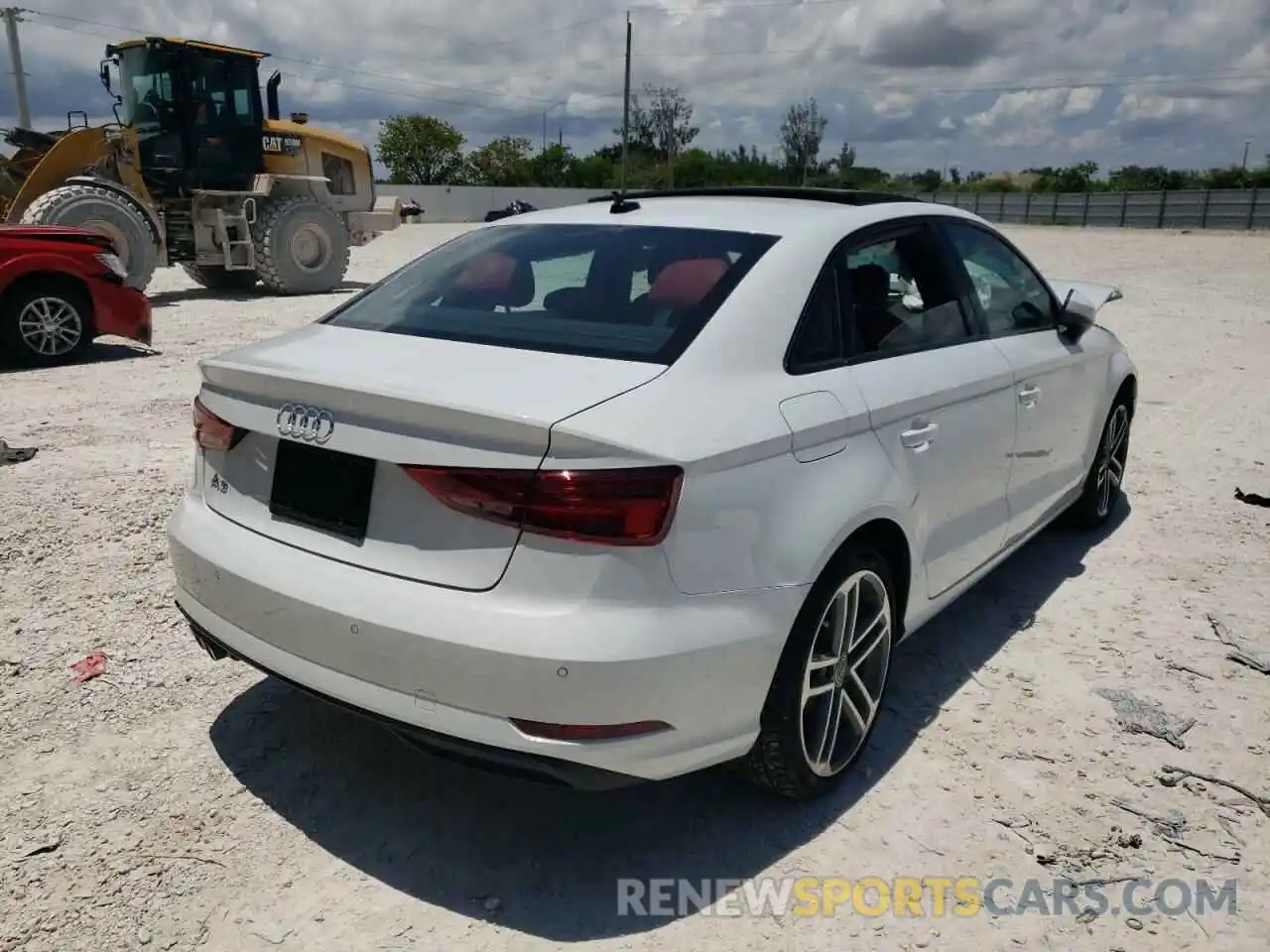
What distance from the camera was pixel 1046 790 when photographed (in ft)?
10.1

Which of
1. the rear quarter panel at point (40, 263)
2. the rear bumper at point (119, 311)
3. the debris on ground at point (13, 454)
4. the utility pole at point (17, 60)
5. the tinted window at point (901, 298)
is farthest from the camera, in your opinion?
the utility pole at point (17, 60)

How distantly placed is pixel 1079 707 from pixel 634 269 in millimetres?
2146

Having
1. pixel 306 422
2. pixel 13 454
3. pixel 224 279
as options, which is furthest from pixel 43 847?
pixel 224 279

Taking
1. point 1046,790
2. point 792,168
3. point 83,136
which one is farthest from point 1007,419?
point 792,168

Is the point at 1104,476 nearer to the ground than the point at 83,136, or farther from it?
nearer to the ground

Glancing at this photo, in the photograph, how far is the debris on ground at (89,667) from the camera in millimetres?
3574

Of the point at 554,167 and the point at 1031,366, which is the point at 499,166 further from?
the point at 1031,366

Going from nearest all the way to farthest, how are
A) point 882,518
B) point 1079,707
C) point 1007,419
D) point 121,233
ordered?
point 882,518 < point 1079,707 < point 1007,419 < point 121,233

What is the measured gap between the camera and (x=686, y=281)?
2.93 meters

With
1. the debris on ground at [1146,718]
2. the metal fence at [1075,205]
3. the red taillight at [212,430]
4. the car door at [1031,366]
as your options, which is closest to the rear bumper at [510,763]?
the red taillight at [212,430]

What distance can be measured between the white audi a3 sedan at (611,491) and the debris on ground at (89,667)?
2.89 ft

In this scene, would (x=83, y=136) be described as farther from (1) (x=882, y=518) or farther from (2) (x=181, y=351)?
(1) (x=882, y=518)

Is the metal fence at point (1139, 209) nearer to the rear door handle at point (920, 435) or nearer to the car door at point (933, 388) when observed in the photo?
the car door at point (933, 388)

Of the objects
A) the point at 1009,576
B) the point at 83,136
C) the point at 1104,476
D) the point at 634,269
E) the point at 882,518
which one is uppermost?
the point at 83,136
